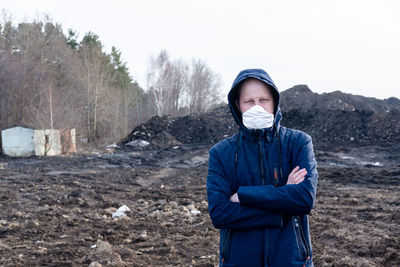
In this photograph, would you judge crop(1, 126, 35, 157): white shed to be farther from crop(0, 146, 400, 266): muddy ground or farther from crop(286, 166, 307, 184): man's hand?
crop(286, 166, 307, 184): man's hand

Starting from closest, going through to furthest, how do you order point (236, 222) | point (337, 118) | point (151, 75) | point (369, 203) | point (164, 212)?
point (236, 222) → point (164, 212) → point (369, 203) → point (337, 118) → point (151, 75)

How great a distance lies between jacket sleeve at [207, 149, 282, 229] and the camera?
7.43 ft

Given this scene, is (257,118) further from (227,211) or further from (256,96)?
(227,211)

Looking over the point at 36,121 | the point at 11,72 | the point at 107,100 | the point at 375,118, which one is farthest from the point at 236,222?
the point at 107,100

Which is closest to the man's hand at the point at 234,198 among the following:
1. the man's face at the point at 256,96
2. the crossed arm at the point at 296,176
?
the crossed arm at the point at 296,176

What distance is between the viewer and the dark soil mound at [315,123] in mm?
25312

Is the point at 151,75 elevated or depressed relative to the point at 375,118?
elevated

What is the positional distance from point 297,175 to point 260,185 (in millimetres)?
239

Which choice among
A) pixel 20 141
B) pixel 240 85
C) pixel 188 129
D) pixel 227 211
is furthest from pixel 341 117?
pixel 227 211

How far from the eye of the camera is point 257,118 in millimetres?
2408

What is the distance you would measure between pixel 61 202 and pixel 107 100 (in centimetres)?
2666

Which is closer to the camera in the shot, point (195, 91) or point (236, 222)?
point (236, 222)

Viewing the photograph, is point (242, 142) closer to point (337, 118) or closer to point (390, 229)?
point (390, 229)

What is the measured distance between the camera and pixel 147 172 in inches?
619
